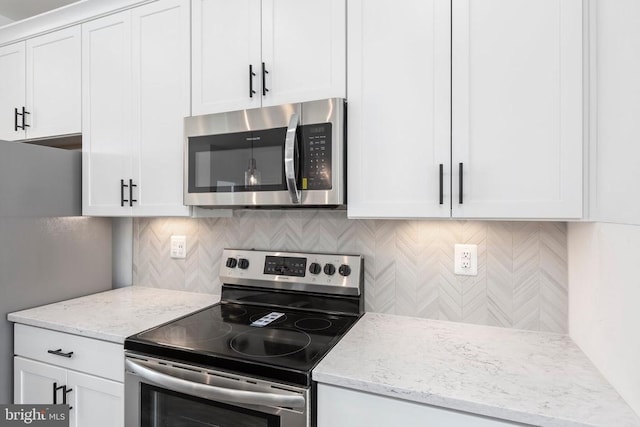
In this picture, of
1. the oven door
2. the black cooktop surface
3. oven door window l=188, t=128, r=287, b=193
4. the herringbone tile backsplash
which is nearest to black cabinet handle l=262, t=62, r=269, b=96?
oven door window l=188, t=128, r=287, b=193

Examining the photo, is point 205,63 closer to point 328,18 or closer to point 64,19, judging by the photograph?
point 328,18

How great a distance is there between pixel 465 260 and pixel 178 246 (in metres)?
1.55

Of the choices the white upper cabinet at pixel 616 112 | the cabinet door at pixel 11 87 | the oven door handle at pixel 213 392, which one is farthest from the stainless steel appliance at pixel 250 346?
the cabinet door at pixel 11 87

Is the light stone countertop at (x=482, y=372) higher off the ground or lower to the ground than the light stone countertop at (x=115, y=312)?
higher

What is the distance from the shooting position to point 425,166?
4.16 feet

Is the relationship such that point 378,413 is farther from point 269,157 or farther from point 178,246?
point 178,246

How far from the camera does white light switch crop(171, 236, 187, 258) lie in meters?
2.08

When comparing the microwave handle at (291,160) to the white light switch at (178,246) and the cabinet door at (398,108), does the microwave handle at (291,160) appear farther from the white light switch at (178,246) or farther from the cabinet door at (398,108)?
the white light switch at (178,246)

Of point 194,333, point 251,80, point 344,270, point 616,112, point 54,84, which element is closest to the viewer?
point 616,112

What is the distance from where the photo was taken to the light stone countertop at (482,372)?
88 cm

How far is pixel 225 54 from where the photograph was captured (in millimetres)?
1590

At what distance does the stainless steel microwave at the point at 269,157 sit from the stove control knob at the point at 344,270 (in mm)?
337

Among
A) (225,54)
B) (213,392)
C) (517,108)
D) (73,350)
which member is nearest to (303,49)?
(225,54)

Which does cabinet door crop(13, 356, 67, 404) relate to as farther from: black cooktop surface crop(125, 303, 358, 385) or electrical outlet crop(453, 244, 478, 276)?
electrical outlet crop(453, 244, 478, 276)
